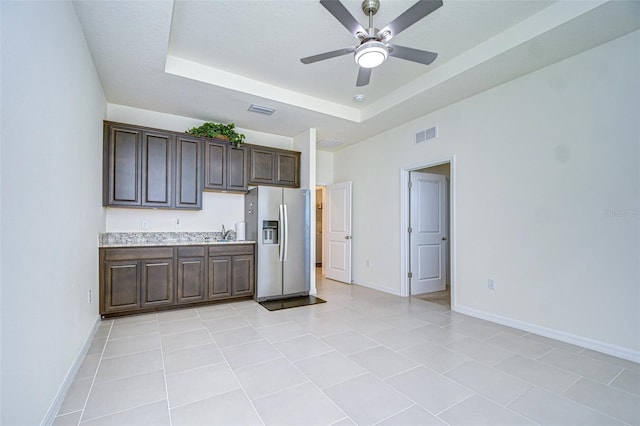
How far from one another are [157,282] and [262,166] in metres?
2.32

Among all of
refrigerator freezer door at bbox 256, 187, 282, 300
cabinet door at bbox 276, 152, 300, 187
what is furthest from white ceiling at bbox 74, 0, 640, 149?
refrigerator freezer door at bbox 256, 187, 282, 300

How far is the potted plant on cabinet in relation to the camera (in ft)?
14.5

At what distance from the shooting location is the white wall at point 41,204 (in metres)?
1.29

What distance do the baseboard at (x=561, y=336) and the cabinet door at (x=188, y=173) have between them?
4041 mm

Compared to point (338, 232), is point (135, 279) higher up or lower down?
lower down

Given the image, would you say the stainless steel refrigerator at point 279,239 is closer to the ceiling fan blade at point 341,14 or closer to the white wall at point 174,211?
the white wall at point 174,211

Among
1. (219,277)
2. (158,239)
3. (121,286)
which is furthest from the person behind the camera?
(158,239)

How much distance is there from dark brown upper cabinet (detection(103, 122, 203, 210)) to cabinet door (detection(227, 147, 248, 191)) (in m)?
0.45

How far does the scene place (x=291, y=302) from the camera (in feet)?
14.6

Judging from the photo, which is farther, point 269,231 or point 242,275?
point 269,231

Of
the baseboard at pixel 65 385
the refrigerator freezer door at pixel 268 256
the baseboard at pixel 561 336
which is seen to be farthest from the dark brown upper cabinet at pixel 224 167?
the baseboard at pixel 561 336

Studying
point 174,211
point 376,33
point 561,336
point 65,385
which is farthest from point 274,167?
point 561,336

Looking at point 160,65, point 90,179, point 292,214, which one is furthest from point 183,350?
point 160,65

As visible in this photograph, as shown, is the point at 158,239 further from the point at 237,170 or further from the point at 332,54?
the point at 332,54
